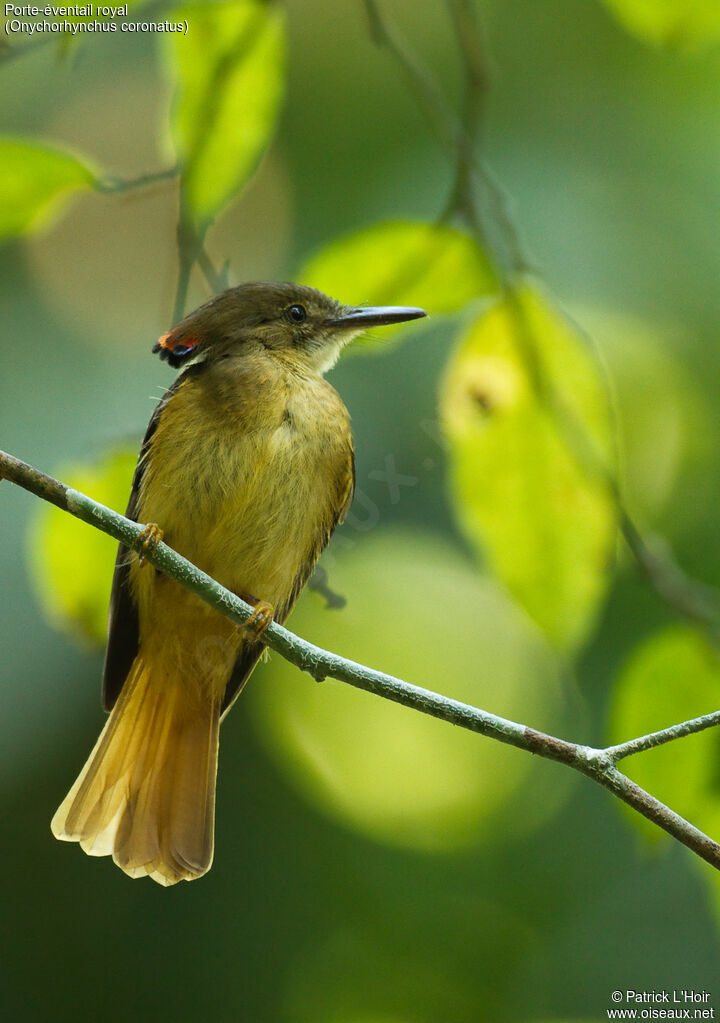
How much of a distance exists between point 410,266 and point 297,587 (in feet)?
4.09

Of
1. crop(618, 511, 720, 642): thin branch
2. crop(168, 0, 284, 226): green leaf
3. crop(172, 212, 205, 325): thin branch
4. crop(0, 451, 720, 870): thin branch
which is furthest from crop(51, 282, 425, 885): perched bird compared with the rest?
crop(0, 451, 720, 870): thin branch

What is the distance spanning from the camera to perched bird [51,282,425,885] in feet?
9.34

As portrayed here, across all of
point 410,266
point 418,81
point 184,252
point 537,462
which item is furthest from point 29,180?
point 537,462

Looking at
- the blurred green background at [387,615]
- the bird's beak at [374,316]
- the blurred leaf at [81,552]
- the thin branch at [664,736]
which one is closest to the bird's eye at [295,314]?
the bird's beak at [374,316]

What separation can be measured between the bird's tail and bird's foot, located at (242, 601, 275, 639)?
51 centimetres

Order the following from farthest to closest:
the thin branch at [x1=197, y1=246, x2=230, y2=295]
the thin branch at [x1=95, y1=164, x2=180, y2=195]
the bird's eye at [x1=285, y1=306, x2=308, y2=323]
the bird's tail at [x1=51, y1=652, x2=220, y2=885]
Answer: the bird's eye at [x1=285, y1=306, x2=308, y2=323] → the bird's tail at [x1=51, y1=652, x2=220, y2=885] → the thin branch at [x1=197, y1=246, x2=230, y2=295] → the thin branch at [x1=95, y1=164, x2=180, y2=195]

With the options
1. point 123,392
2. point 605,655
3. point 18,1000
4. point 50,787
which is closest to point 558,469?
point 123,392

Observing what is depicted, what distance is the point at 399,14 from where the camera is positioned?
5168mm

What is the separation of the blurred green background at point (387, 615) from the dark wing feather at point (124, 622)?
0.71 m

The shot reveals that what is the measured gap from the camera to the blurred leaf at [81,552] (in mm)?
2281

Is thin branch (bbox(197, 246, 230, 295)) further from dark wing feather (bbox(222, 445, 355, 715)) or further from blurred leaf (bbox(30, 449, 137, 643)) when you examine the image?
dark wing feather (bbox(222, 445, 355, 715))

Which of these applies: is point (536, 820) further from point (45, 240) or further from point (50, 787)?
point (45, 240)

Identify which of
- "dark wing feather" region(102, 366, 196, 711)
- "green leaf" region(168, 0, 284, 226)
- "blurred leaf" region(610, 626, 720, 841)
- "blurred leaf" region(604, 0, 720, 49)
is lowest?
"blurred leaf" region(610, 626, 720, 841)

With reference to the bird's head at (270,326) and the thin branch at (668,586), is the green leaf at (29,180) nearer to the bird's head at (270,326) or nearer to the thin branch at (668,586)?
the bird's head at (270,326)
